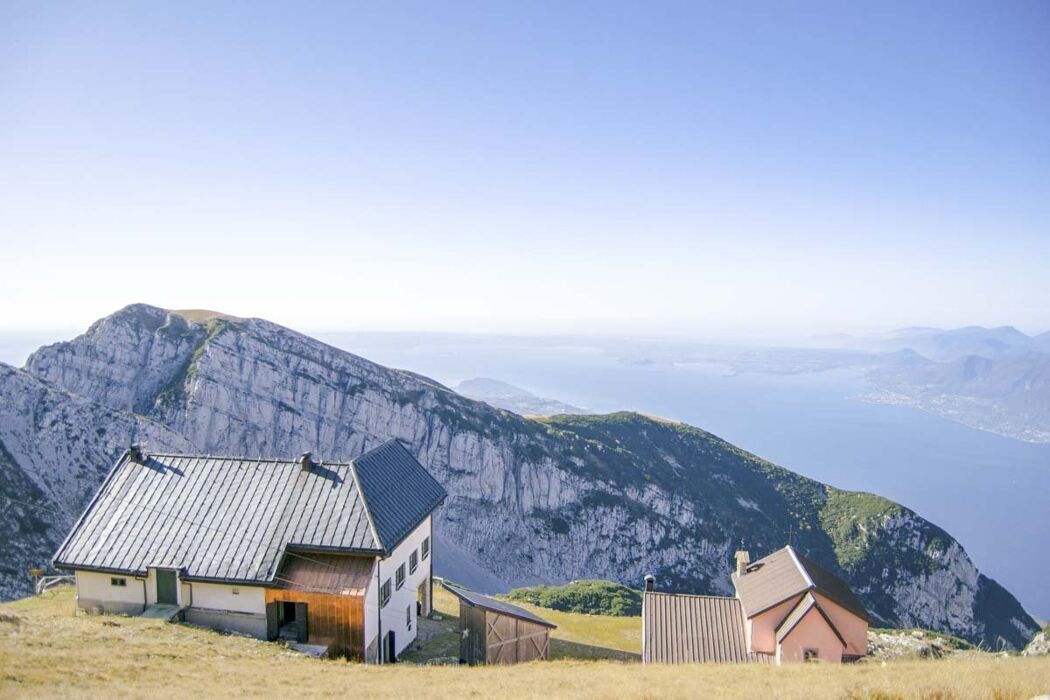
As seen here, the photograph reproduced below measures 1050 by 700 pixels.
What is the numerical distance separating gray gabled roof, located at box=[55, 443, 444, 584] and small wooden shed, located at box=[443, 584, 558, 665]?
4695 millimetres

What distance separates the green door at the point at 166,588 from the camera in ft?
76.7

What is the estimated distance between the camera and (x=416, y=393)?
89125mm

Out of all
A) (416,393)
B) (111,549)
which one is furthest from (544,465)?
(111,549)

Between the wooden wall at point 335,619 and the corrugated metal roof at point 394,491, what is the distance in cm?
250

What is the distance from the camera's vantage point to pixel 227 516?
975 inches

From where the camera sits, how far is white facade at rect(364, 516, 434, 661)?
22.6 metres

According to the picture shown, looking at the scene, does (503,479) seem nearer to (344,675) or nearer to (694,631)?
(694,631)

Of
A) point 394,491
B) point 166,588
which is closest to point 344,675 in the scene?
point 394,491

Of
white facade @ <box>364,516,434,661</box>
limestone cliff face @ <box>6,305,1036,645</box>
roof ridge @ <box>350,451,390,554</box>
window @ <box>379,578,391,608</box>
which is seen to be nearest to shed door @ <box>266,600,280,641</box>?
white facade @ <box>364,516,434,661</box>

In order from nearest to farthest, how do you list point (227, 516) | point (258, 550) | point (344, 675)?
point (344, 675) → point (258, 550) → point (227, 516)

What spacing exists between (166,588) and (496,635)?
44.6 ft

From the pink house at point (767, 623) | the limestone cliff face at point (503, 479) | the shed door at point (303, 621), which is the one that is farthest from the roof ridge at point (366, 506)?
the limestone cliff face at point (503, 479)

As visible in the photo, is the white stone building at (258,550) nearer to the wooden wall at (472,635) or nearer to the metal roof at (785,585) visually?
the wooden wall at (472,635)

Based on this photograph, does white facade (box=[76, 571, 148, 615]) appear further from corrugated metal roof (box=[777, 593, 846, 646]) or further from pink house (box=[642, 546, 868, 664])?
corrugated metal roof (box=[777, 593, 846, 646])
